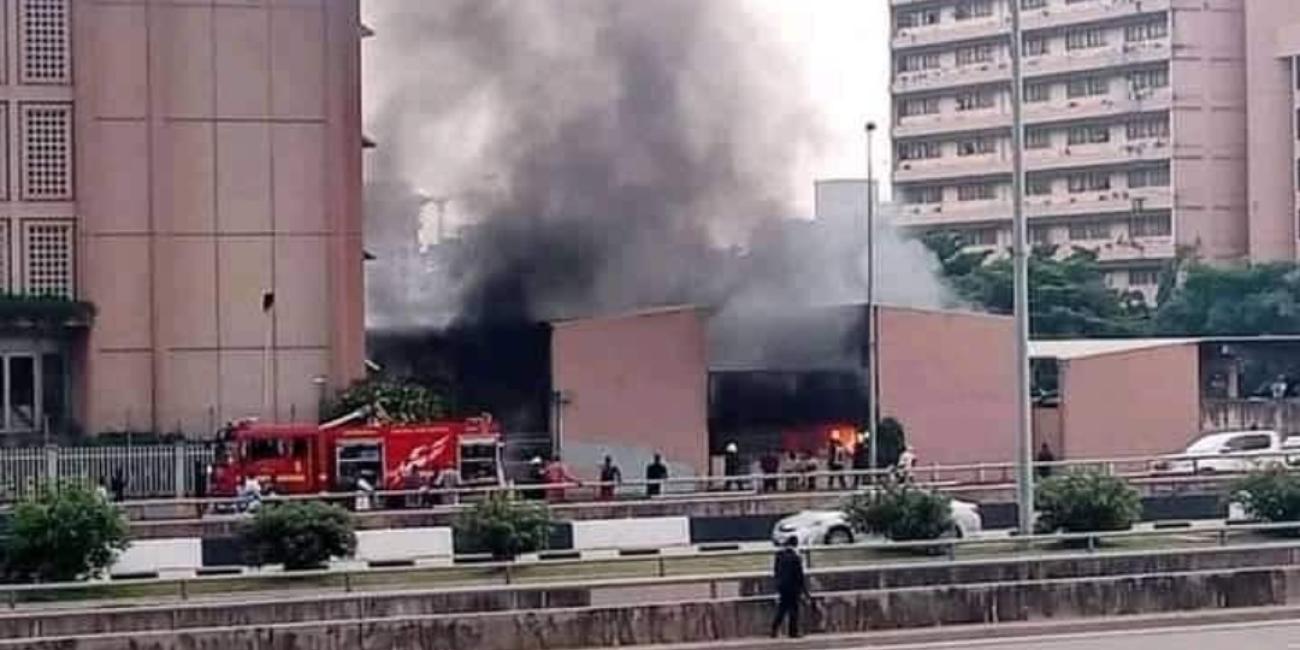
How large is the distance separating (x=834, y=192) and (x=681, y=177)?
5.48m

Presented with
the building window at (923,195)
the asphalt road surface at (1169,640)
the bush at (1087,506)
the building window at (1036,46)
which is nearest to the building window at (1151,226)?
the building window at (1036,46)

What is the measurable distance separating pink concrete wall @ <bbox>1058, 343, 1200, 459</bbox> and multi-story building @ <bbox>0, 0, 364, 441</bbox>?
1679 cm

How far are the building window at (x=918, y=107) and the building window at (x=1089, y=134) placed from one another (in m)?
7.40

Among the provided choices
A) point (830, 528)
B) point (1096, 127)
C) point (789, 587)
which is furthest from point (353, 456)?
point (1096, 127)

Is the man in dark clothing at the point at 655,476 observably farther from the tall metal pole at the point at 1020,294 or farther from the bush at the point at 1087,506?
the tall metal pole at the point at 1020,294

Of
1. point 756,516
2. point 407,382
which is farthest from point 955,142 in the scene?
point 756,516

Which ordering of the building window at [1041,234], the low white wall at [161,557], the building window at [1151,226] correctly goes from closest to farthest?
1. the low white wall at [161,557]
2. the building window at [1151,226]
3. the building window at [1041,234]

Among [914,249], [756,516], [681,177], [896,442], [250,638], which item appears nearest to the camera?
[250,638]

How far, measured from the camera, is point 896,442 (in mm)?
53188

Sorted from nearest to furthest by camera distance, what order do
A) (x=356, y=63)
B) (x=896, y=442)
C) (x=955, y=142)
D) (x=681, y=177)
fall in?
(x=896, y=442) → (x=356, y=63) → (x=681, y=177) → (x=955, y=142)

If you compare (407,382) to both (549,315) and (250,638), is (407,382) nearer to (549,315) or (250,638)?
(549,315)

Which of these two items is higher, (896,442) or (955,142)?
(955,142)

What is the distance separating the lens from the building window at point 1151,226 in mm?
92750

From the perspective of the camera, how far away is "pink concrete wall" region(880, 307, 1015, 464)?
184ft
